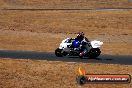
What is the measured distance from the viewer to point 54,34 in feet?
151

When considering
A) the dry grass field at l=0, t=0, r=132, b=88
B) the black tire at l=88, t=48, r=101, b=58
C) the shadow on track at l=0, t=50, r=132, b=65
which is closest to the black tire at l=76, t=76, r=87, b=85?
the dry grass field at l=0, t=0, r=132, b=88

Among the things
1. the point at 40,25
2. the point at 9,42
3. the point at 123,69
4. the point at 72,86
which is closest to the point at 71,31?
the point at 40,25

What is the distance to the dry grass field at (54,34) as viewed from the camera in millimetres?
22744

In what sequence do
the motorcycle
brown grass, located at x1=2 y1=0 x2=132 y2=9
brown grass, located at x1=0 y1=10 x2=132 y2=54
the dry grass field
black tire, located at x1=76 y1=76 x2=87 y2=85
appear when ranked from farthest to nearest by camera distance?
brown grass, located at x1=2 y1=0 x2=132 y2=9
brown grass, located at x1=0 y1=10 x2=132 y2=54
the motorcycle
the dry grass field
black tire, located at x1=76 y1=76 x2=87 y2=85

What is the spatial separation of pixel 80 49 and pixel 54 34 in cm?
1631

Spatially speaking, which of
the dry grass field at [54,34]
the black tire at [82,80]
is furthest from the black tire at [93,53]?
the black tire at [82,80]

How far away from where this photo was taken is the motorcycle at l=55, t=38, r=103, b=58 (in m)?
29.7

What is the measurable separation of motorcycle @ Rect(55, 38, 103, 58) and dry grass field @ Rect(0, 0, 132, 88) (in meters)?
3.32

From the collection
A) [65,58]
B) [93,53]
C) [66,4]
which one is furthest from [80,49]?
[66,4]

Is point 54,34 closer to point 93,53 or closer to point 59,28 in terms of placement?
point 59,28

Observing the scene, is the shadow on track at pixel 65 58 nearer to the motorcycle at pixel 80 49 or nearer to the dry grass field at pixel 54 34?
the motorcycle at pixel 80 49

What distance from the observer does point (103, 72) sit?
23828 millimetres

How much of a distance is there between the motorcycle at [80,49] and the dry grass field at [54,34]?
3.32 metres

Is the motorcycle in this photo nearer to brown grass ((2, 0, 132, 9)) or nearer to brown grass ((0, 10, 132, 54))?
brown grass ((0, 10, 132, 54))
